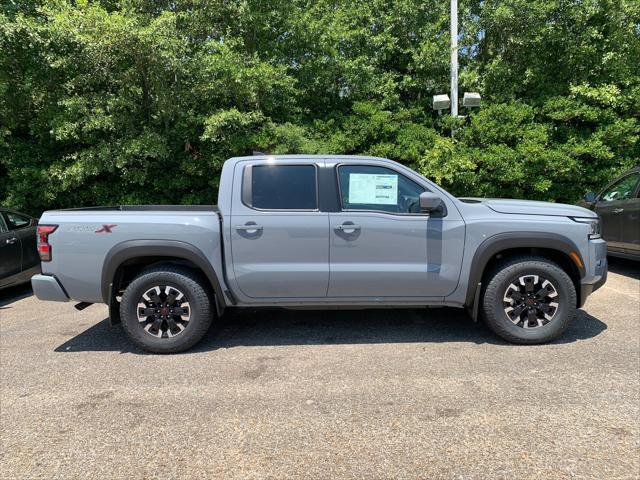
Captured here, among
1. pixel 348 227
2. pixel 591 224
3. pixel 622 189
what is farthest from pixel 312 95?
pixel 591 224

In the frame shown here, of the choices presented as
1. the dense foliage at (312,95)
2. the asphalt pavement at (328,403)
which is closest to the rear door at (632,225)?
the asphalt pavement at (328,403)

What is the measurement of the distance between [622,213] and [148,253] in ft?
22.8

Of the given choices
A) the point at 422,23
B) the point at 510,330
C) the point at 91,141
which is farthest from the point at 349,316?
the point at 422,23

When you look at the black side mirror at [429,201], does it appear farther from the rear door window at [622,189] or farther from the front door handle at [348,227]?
the rear door window at [622,189]

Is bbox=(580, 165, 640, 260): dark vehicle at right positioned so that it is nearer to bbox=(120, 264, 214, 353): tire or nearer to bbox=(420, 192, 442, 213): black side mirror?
bbox=(420, 192, 442, 213): black side mirror

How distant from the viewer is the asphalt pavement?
8.46 feet

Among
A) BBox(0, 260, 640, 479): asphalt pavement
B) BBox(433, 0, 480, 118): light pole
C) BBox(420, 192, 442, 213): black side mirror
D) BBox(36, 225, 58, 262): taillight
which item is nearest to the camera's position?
BBox(0, 260, 640, 479): asphalt pavement

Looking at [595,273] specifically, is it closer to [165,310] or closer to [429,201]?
[429,201]

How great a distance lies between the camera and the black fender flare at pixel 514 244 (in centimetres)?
416

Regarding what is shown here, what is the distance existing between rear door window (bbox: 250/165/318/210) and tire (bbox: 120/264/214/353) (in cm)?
100

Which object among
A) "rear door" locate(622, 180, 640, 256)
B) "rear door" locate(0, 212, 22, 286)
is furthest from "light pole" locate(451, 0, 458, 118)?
"rear door" locate(0, 212, 22, 286)

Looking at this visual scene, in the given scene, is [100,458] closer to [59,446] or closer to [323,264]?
[59,446]

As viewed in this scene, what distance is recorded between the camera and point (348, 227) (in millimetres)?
4176

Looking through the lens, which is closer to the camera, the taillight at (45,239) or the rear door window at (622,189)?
the taillight at (45,239)
